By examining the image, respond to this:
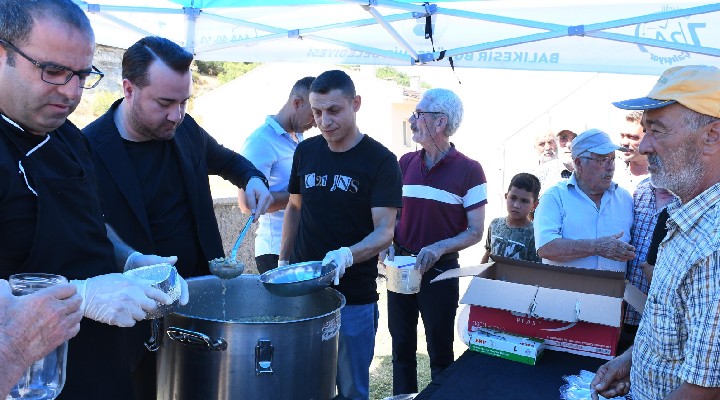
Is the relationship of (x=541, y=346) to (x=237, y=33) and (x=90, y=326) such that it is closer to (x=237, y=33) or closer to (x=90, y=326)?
(x=90, y=326)

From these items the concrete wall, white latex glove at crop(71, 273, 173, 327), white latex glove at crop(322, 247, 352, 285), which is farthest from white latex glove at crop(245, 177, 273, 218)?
the concrete wall

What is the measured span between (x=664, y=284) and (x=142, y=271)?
4.30ft

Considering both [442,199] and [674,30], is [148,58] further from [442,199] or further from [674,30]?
[674,30]

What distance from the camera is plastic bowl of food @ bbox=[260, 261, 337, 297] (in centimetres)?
207

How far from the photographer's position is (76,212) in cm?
157

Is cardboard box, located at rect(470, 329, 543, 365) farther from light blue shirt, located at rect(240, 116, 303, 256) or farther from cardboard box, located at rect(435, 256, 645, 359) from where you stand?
light blue shirt, located at rect(240, 116, 303, 256)

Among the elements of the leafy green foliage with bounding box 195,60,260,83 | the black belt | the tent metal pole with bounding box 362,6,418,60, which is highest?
the leafy green foliage with bounding box 195,60,260,83

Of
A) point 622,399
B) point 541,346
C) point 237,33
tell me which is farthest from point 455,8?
point 622,399

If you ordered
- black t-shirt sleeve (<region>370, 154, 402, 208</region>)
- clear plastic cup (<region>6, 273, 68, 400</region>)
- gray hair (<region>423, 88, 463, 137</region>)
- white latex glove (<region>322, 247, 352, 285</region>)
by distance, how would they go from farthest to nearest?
gray hair (<region>423, 88, 463, 137</region>), black t-shirt sleeve (<region>370, 154, 402, 208</region>), white latex glove (<region>322, 247, 352, 285</region>), clear plastic cup (<region>6, 273, 68, 400</region>)

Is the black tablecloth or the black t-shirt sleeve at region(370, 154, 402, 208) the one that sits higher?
the black t-shirt sleeve at region(370, 154, 402, 208)

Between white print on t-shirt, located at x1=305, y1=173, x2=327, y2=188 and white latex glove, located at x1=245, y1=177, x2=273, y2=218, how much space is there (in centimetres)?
37

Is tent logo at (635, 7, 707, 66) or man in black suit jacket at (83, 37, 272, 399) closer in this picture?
man in black suit jacket at (83, 37, 272, 399)

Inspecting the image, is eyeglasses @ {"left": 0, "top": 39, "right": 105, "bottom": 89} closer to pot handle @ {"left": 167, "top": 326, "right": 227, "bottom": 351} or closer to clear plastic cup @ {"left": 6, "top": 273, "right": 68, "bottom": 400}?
clear plastic cup @ {"left": 6, "top": 273, "right": 68, "bottom": 400}

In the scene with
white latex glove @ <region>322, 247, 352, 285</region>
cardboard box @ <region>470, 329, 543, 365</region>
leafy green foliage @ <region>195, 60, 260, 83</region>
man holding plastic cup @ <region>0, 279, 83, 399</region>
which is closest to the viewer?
man holding plastic cup @ <region>0, 279, 83, 399</region>
